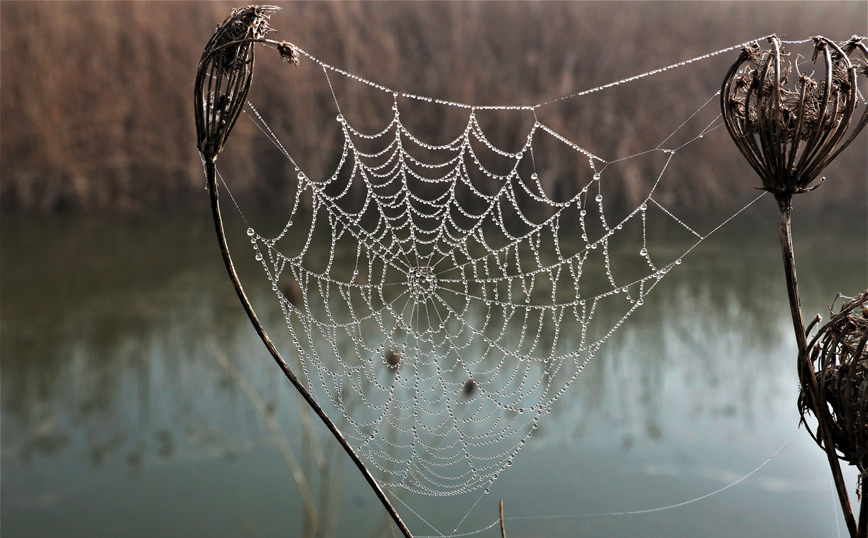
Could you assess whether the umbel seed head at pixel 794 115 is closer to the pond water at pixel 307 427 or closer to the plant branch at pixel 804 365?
the plant branch at pixel 804 365

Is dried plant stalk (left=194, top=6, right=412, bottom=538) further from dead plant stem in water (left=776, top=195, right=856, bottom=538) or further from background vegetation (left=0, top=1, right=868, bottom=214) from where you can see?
background vegetation (left=0, top=1, right=868, bottom=214)

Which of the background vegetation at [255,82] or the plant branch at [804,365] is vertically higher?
the background vegetation at [255,82]

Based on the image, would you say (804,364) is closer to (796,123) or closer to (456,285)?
(796,123)

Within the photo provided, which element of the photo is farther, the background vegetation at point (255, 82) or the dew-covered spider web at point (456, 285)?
the background vegetation at point (255, 82)

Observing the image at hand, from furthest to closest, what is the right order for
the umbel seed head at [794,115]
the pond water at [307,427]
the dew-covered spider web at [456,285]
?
the pond water at [307,427] → the dew-covered spider web at [456,285] → the umbel seed head at [794,115]

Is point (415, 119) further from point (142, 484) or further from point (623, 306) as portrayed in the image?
point (142, 484)

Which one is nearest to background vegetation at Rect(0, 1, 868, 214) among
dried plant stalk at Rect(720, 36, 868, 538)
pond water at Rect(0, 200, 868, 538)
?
pond water at Rect(0, 200, 868, 538)

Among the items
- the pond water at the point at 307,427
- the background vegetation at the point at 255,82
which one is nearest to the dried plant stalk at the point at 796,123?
the pond water at the point at 307,427
